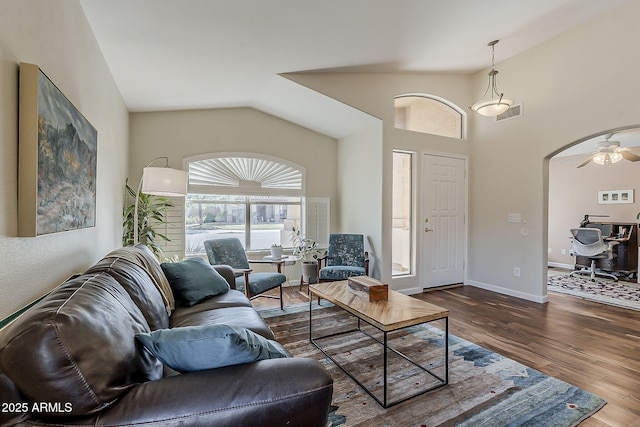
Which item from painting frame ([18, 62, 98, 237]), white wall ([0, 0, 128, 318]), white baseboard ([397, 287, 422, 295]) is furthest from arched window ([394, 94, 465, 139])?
painting frame ([18, 62, 98, 237])

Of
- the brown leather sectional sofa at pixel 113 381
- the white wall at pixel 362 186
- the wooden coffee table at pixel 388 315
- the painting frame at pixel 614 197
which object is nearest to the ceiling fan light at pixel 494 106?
the white wall at pixel 362 186

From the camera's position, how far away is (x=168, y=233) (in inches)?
165

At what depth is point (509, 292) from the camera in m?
4.38

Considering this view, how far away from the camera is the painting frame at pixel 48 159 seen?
1.23 m

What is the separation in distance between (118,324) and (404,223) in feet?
14.6

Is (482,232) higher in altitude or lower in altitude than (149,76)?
lower

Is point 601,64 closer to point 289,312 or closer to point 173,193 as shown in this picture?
point 289,312

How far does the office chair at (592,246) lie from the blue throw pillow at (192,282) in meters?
6.30

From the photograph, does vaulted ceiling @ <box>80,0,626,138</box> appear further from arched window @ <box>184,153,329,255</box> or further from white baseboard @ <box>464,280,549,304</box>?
white baseboard @ <box>464,280,549,304</box>

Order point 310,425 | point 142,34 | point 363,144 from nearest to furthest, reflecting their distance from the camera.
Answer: point 310,425 → point 142,34 → point 363,144

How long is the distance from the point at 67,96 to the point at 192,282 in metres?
1.47

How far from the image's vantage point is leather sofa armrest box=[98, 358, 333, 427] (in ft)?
2.91

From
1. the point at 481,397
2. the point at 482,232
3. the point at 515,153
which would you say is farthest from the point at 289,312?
the point at 515,153

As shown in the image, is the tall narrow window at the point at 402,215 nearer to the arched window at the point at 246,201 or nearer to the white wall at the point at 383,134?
the white wall at the point at 383,134
